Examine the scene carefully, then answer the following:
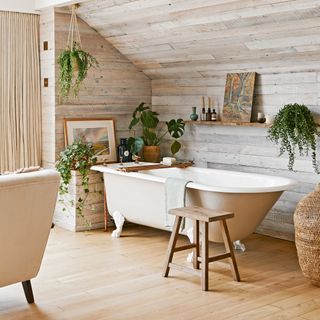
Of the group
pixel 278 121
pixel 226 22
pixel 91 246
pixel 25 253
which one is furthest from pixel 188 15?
pixel 25 253

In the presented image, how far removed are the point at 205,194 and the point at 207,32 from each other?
5.12 ft

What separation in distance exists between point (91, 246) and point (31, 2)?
8.80 feet

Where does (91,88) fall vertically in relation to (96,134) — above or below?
above

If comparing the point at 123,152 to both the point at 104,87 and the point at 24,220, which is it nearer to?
the point at 104,87

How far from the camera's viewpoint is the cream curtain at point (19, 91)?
6039 millimetres

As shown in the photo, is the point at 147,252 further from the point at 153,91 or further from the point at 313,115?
the point at 153,91

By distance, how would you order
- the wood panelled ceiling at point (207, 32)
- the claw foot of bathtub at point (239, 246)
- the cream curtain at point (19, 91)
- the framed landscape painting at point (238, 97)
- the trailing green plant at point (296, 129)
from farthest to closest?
the cream curtain at point (19, 91), the framed landscape painting at point (238, 97), the claw foot of bathtub at point (239, 246), the trailing green plant at point (296, 129), the wood panelled ceiling at point (207, 32)

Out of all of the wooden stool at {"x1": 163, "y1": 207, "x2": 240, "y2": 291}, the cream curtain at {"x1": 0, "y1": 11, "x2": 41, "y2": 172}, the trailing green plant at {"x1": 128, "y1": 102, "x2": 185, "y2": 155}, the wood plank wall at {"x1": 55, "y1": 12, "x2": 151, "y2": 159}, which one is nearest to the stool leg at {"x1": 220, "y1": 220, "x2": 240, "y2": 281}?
the wooden stool at {"x1": 163, "y1": 207, "x2": 240, "y2": 291}

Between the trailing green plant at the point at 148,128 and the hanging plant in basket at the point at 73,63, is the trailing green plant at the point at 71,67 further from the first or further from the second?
the trailing green plant at the point at 148,128

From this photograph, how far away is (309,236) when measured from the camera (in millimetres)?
4184

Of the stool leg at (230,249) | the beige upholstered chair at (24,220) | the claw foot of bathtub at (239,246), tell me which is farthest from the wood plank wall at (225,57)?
the beige upholstered chair at (24,220)

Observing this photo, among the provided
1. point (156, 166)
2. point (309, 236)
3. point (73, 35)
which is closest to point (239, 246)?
point (309, 236)

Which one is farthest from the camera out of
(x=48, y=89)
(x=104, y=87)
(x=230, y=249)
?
(x=104, y=87)

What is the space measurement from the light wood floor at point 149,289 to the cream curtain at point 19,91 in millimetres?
1287
